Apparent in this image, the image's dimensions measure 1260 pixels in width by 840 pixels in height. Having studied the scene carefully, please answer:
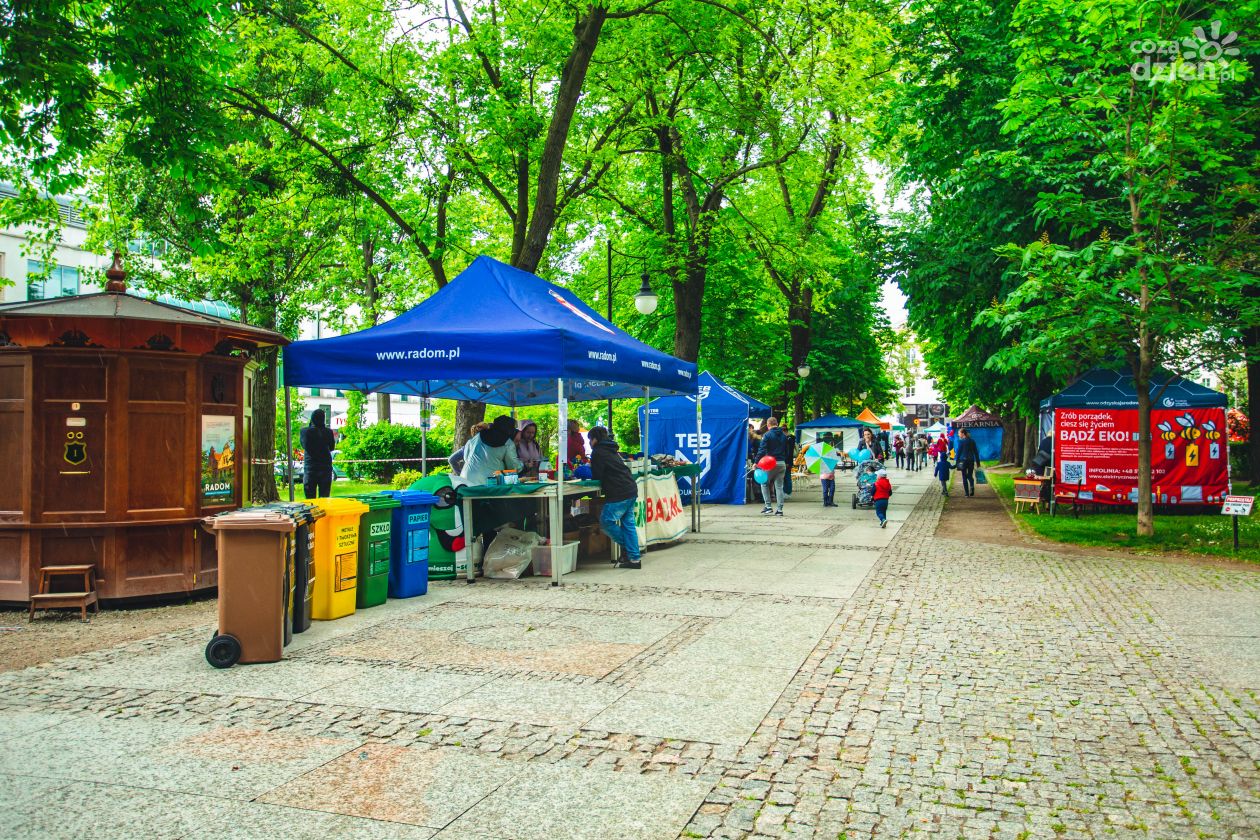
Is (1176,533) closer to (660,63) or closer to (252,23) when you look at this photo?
(660,63)

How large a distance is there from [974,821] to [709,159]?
69.4 ft

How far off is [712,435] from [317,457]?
1026 centimetres

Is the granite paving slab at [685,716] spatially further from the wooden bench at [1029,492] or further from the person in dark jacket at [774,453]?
the wooden bench at [1029,492]

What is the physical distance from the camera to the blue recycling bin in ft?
31.6

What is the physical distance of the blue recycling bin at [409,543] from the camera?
962cm

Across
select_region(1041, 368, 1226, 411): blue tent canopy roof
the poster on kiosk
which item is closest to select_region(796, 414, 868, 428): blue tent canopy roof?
select_region(1041, 368, 1226, 411): blue tent canopy roof

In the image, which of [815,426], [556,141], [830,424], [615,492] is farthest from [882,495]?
[830,424]

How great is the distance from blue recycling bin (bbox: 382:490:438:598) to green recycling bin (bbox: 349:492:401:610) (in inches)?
10.5

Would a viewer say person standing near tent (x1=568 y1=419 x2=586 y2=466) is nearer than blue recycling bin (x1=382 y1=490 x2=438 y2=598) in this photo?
No

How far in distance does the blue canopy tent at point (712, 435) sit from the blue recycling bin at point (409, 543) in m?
13.5

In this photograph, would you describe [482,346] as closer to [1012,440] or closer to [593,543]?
[593,543]

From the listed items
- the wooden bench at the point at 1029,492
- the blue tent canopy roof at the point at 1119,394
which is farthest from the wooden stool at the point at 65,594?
the blue tent canopy roof at the point at 1119,394

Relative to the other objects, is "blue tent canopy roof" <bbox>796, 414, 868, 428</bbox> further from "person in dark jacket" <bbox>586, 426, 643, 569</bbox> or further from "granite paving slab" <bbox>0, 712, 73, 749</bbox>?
"granite paving slab" <bbox>0, 712, 73, 749</bbox>

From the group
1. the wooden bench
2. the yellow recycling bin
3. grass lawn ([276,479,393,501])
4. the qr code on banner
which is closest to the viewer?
the yellow recycling bin
